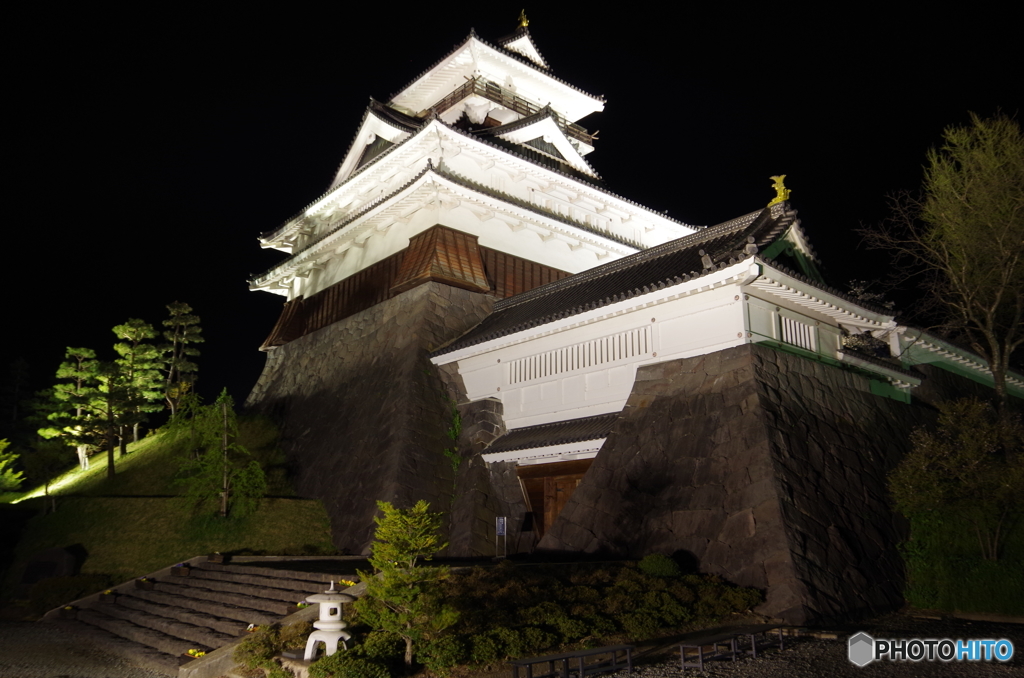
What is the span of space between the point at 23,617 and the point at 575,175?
1906 centimetres

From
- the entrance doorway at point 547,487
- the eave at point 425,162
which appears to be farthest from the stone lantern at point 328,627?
the eave at point 425,162

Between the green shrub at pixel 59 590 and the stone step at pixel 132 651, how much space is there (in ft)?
6.08

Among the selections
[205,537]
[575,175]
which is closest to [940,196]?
[575,175]

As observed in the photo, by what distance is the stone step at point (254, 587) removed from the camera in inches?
416

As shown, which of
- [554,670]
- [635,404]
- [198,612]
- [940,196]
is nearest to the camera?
[554,670]

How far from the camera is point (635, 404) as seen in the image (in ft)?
44.2

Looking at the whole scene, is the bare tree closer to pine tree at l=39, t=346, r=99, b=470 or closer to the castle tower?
the castle tower

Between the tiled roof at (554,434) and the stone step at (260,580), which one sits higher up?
the tiled roof at (554,434)

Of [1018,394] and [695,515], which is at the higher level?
[1018,394]

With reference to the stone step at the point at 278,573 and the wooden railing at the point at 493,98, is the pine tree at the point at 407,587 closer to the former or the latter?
the stone step at the point at 278,573

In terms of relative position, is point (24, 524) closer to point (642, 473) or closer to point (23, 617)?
point (23, 617)

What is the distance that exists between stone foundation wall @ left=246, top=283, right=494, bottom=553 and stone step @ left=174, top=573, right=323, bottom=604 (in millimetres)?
3204

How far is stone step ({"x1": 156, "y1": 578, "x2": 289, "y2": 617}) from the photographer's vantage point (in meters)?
10.2

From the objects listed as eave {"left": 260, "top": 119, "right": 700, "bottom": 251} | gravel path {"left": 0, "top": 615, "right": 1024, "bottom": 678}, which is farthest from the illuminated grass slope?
eave {"left": 260, "top": 119, "right": 700, "bottom": 251}
